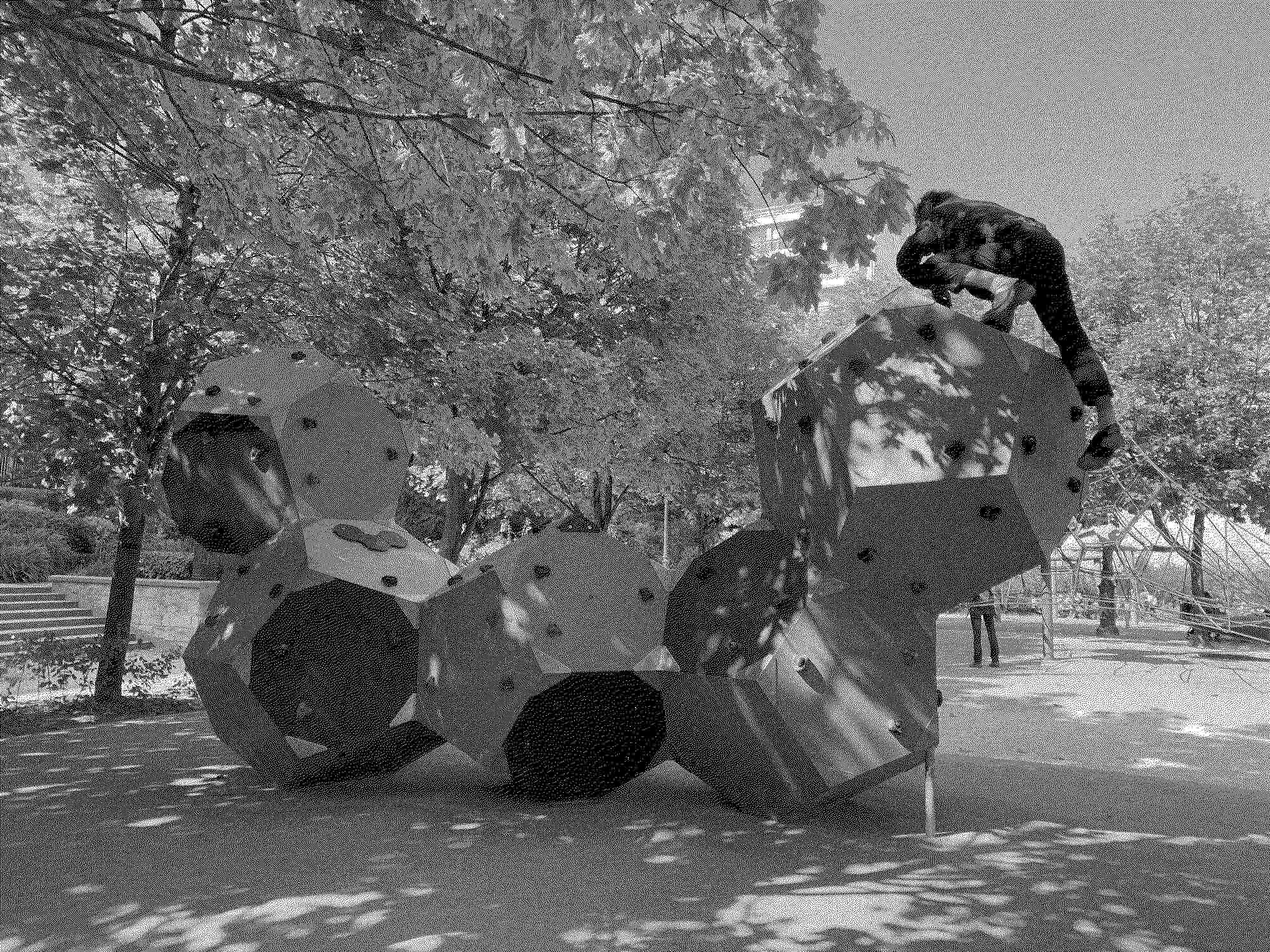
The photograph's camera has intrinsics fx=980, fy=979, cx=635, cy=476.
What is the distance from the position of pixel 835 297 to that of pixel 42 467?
93.6 feet

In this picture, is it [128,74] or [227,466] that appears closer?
[227,466]

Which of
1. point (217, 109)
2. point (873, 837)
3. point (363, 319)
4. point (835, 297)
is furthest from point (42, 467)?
point (835, 297)

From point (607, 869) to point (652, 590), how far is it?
Result: 199 cm

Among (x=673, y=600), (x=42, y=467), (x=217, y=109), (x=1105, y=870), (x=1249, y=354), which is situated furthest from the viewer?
(x=1249, y=354)

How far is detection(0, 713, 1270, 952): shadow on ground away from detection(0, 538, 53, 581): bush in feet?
49.1

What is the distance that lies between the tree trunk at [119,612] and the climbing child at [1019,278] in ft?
30.7

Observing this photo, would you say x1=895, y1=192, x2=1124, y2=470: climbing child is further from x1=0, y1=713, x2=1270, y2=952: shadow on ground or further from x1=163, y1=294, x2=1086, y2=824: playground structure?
x1=0, y1=713, x2=1270, y2=952: shadow on ground

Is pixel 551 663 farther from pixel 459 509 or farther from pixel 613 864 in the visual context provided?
pixel 459 509

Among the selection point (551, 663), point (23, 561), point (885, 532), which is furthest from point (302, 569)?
point (23, 561)

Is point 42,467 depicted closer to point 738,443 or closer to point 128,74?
point 128,74

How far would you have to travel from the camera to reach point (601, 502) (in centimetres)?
2283

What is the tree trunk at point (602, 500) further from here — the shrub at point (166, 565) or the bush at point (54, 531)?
the bush at point (54, 531)

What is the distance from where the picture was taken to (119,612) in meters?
11.9

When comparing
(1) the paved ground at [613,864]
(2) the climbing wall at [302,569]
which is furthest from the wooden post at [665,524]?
(1) the paved ground at [613,864]
